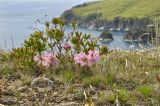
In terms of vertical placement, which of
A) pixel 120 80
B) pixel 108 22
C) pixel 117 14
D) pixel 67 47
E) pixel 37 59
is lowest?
pixel 108 22

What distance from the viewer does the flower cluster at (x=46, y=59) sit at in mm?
6449

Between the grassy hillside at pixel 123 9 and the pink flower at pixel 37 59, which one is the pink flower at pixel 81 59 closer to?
the pink flower at pixel 37 59

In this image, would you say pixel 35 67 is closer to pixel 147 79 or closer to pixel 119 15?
pixel 147 79

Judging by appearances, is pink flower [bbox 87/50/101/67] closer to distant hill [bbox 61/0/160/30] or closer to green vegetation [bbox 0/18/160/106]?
green vegetation [bbox 0/18/160/106]

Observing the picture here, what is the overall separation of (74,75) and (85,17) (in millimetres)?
153114

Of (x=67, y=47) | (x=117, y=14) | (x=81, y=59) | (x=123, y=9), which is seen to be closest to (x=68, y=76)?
(x=81, y=59)

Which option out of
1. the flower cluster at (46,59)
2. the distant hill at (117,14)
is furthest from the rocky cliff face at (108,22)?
the flower cluster at (46,59)

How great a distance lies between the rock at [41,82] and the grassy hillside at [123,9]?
12755 cm

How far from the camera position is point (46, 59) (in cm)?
645

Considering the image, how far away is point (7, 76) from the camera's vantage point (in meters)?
6.34

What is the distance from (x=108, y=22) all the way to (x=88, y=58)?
460ft

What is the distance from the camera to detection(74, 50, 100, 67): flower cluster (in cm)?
614

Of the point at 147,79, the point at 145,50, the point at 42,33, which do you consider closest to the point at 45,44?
the point at 42,33

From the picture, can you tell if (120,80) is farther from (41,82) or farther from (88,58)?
(41,82)
